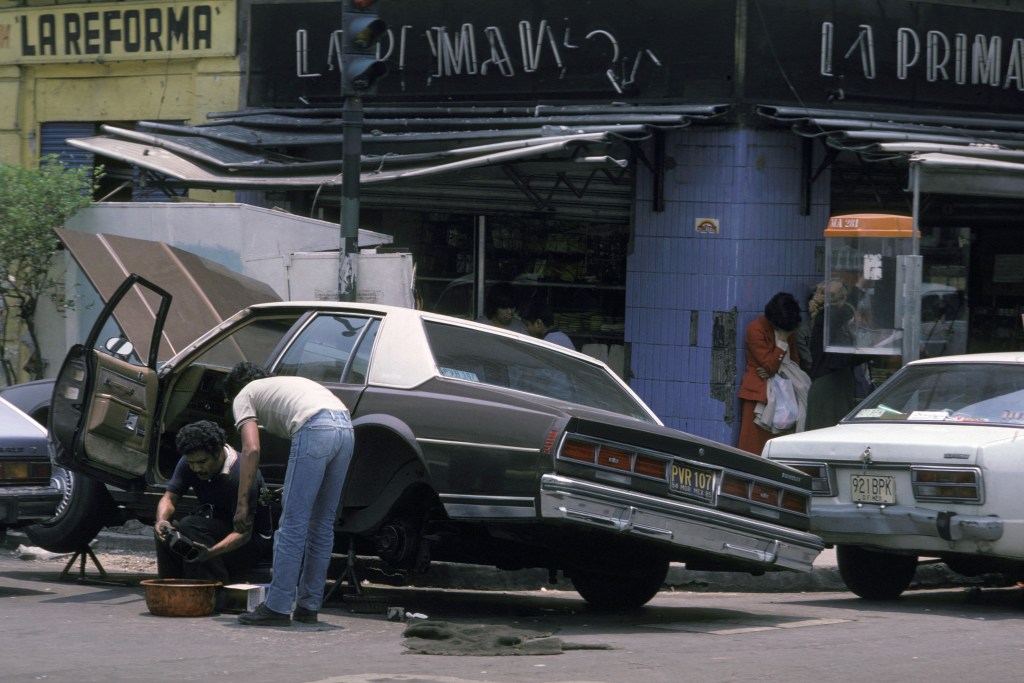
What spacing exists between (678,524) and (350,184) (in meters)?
3.98

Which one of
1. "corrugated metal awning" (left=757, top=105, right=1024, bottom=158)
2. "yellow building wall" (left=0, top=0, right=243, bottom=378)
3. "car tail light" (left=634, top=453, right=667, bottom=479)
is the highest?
"yellow building wall" (left=0, top=0, right=243, bottom=378)

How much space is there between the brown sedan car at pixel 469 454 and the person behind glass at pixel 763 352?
389cm

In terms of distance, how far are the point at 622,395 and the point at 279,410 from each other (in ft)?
7.45

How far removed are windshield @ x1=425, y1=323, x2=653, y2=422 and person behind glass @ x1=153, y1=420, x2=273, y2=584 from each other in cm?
122

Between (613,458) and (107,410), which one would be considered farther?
(107,410)

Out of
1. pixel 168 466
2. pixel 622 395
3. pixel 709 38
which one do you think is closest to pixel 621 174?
pixel 709 38

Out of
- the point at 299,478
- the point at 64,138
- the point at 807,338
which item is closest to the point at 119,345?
the point at 299,478

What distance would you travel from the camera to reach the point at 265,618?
755 cm

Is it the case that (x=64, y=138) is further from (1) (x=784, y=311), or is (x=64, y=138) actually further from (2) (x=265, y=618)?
(2) (x=265, y=618)

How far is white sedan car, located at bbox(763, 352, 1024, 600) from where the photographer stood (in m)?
8.38

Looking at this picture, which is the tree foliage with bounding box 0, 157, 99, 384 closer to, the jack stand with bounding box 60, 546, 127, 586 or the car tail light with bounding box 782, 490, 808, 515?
the jack stand with bounding box 60, 546, 127, 586

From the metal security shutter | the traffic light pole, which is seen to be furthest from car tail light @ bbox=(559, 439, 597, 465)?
the metal security shutter

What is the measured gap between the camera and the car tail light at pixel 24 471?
8.76m

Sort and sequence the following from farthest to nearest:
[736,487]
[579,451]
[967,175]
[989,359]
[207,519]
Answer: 1. [967,175]
2. [989,359]
3. [207,519]
4. [736,487]
5. [579,451]
